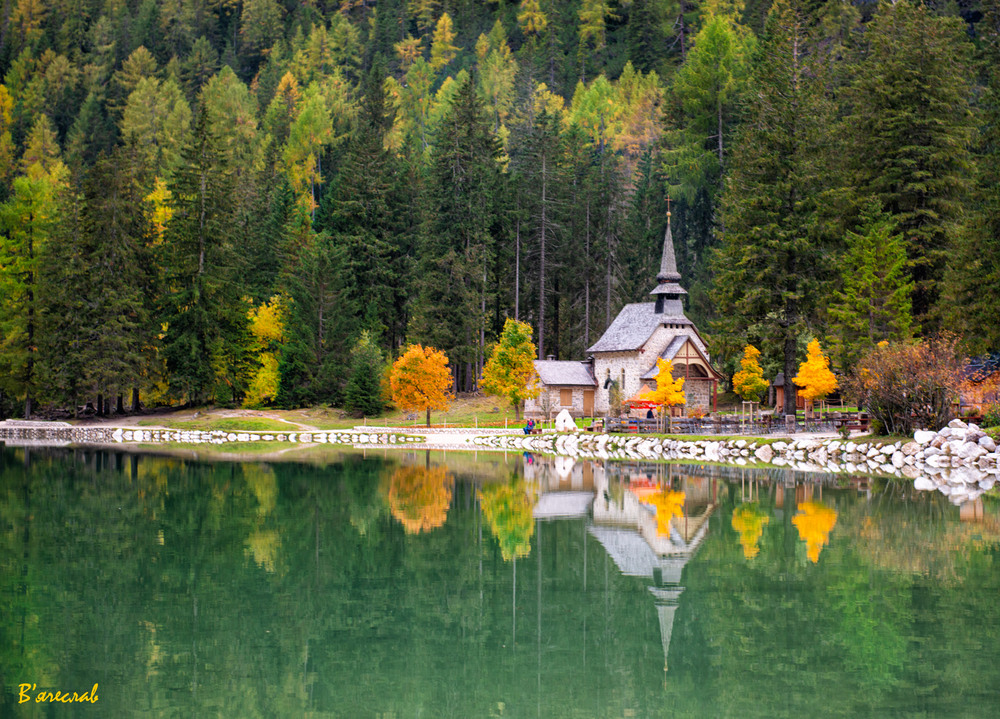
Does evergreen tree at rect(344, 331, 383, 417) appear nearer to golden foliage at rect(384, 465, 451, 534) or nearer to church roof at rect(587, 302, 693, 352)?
church roof at rect(587, 302, 693, 352)

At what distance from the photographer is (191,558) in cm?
1554

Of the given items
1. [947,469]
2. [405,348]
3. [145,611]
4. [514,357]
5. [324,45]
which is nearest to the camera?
[145,611]

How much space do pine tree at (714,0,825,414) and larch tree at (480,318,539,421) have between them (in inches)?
426

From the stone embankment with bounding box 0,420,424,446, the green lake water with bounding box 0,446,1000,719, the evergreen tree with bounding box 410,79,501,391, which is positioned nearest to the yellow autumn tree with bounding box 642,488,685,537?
the green lake water with bounding box 0,446,1000,719

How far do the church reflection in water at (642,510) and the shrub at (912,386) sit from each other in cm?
770

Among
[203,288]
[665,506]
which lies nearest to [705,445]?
[665,506]

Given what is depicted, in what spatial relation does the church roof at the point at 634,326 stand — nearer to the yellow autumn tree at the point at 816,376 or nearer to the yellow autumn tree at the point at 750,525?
the yellow autumn tree at the point at 816,376

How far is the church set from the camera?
54.1 m

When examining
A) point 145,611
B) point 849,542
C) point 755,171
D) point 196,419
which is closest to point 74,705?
point 145,611

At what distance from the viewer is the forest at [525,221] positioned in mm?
44281

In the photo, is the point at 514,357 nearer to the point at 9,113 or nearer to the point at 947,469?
the point at 947,469

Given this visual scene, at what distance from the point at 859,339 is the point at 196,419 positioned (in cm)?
3463

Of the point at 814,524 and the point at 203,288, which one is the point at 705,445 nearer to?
the point at 814,524
